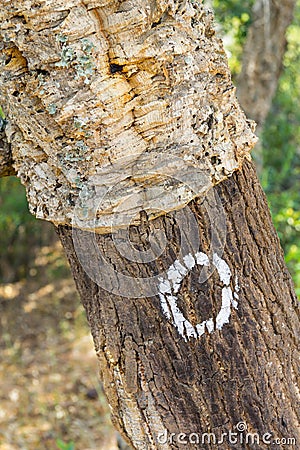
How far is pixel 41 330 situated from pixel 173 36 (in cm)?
430

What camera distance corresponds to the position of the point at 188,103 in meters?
1.40

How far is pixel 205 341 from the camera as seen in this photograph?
1.50 meters

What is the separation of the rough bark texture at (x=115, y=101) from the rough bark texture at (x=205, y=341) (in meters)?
0.10

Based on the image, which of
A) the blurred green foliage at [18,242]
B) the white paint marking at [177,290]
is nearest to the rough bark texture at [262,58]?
the blurred green foliage at [18,242]

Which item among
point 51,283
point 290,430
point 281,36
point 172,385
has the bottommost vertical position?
point 290,430

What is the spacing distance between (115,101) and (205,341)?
2.17ft

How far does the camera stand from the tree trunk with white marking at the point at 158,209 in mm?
1330

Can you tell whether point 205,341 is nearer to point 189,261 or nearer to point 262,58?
point 189,261

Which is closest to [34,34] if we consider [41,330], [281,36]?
[281,36]

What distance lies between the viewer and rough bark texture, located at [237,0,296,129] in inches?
159

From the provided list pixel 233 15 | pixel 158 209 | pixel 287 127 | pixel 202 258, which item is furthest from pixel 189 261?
pixel 287 127

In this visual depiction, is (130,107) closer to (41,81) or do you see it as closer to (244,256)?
(41,81)

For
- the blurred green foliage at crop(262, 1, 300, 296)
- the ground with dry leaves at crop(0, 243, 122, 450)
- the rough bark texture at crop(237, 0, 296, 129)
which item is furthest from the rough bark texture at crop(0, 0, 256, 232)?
the blurred green foliage at crop(262, 1, 300, 296)

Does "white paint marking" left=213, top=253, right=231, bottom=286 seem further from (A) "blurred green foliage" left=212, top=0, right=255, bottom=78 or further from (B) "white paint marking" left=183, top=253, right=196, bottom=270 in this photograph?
(A) "blurred green foliage" left=212, top=0, right=255, bottom=78
